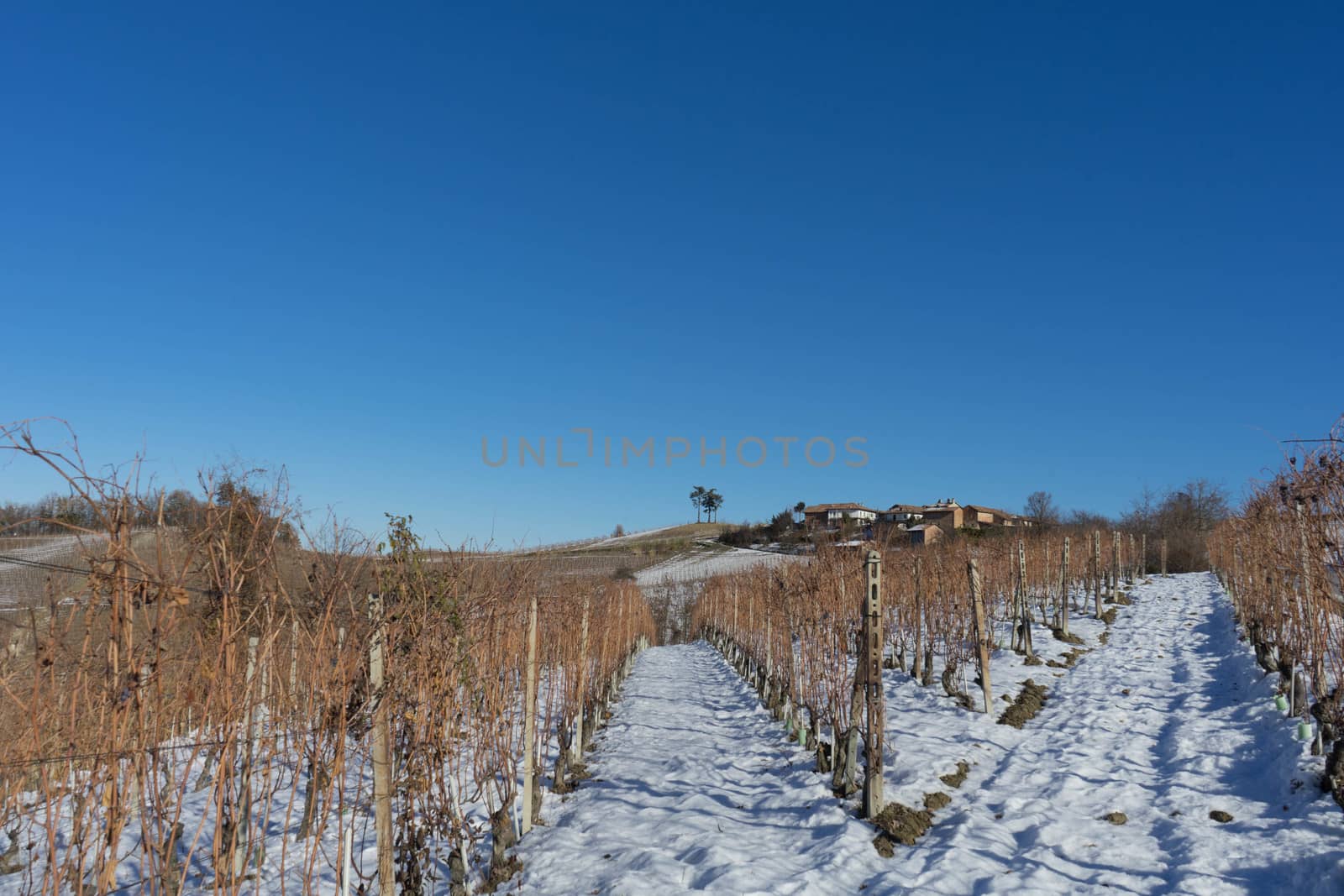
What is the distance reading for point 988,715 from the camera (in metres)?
8.22

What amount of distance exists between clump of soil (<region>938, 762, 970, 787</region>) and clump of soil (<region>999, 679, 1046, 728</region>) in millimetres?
1729

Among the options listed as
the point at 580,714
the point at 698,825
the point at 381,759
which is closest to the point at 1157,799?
the point at 698,825

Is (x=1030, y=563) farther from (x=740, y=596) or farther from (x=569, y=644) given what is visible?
(x=569, y=644)

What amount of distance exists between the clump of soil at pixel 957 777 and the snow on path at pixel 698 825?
105cm

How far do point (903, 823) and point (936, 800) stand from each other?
0.65 m

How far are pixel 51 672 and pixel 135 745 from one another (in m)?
0.42

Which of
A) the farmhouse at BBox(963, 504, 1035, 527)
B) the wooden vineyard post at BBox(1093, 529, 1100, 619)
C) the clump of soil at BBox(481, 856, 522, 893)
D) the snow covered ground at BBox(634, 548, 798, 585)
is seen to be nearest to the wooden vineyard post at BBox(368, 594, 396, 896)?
the clump of soil at BBox(481, 856, 522, 893)

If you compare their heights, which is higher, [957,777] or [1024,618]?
[1024,618]

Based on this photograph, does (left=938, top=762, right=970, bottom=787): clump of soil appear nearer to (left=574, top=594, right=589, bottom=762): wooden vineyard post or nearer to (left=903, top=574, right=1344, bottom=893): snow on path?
(left=903, top=574, right=1344, bottom=893): snow on path

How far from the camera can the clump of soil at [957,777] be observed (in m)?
6.28

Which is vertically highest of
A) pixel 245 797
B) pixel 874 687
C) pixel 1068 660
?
pixel 874 687

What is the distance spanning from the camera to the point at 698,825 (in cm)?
561

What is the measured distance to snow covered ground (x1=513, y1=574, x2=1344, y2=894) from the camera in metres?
4.48

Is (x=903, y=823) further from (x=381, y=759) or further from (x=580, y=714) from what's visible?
(x=381, y=759)
